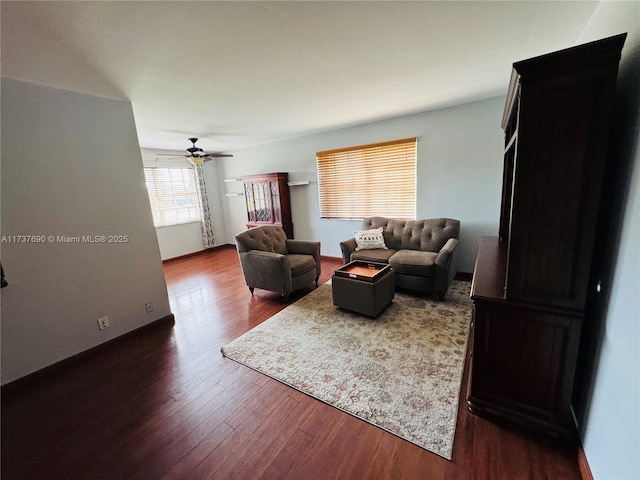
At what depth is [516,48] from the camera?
6.65 ft

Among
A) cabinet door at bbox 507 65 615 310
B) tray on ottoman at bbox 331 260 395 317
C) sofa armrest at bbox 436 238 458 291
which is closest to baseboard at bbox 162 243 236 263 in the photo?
tray on ottoman at bbox 331 260 395 317

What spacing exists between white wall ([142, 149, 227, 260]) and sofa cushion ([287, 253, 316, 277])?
349cm

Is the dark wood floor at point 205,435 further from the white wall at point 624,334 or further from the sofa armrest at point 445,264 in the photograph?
the sofa armrest at point 445,264

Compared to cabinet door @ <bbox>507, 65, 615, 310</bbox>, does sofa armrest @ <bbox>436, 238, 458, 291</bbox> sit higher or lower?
lower

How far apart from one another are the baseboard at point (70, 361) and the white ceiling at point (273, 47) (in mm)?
2379

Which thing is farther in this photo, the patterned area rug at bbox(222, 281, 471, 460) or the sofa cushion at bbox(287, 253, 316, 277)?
the sofa cushion at bbox(287, 253, 316, 277)

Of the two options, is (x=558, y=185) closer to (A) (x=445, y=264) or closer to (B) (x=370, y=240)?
(A) (x=445, y=264)

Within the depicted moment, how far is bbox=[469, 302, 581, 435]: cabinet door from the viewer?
54.3 inches

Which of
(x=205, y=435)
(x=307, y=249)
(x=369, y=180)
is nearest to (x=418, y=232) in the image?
(x=369, y=180)

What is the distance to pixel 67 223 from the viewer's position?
234 centimetres

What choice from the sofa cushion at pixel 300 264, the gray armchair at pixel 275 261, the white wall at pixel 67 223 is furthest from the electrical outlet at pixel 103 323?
the sofa cushion at pixel 300 264

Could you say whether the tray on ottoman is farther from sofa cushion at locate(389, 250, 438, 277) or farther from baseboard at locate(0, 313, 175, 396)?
baseboard at locate(0, 313, 175, 396)

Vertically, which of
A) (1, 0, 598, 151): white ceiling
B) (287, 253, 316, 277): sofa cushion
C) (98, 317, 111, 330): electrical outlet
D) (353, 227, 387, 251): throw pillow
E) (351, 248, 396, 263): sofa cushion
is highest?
(1, 0, 598, 151): white ceiling

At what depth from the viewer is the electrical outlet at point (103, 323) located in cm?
257
